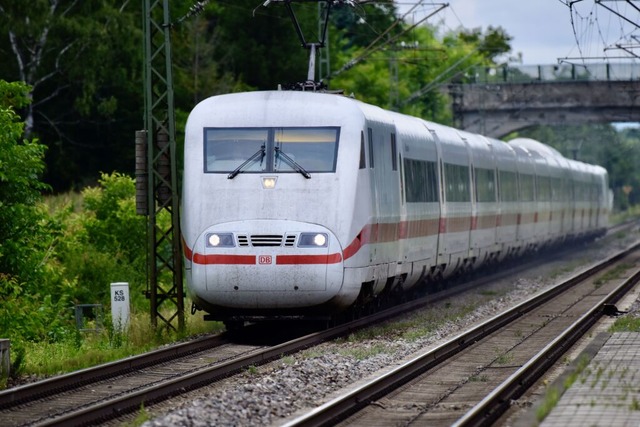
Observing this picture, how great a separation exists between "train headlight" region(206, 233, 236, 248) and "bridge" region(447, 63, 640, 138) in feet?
150

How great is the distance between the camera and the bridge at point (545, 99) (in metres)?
63.5

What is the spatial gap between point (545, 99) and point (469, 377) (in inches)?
2004

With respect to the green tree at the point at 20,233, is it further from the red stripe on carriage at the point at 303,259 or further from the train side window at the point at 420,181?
the train side window at the point at 420,181

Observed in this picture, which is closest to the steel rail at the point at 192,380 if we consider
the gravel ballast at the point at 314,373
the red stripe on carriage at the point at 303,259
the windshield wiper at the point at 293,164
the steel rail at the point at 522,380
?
the gravel ballast at the point at 314,373

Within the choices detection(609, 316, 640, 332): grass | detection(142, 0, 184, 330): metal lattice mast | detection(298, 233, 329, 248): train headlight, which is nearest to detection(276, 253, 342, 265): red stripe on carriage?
detection(298, 233, 329, 248): train headlight

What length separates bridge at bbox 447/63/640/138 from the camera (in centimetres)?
6347

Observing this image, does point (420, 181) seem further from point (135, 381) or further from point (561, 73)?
point (561, 73)

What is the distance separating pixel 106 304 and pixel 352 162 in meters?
11.1

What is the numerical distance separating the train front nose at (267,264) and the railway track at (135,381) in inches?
25.4

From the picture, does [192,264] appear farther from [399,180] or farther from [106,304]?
[106,304]

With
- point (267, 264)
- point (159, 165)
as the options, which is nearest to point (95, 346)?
point (159, 165)

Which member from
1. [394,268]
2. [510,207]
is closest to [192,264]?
[394,268]

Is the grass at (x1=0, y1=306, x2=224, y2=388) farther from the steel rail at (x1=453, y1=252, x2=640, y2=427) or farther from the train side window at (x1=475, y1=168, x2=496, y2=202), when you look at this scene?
the train side window at (x1=475, y1=168, x2=496, y2=202)

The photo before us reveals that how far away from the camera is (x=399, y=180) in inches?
901
